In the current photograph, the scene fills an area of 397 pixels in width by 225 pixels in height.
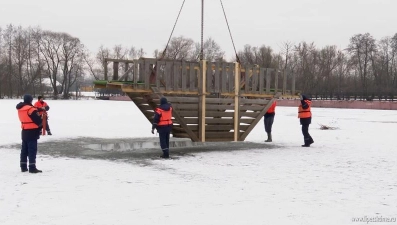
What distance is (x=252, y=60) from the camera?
78.3 m

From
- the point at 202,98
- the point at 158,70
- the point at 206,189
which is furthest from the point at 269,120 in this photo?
the point at 206,189

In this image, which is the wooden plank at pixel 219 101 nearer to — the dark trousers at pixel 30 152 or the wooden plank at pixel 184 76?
the wooden plank at pixel 184 76

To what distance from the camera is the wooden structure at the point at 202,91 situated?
12492 millimetres

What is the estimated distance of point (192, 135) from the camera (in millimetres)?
13195

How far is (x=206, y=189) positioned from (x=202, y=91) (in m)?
5.84

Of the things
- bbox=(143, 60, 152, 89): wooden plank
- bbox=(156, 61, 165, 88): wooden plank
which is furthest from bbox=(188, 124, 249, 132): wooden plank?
bbox=(143, 60, 152, 89): wooden plank

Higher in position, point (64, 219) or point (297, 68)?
point (297, 68)

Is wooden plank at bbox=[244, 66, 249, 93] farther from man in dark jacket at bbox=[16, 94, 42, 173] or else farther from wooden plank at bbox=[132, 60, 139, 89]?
man in dark jacket at bbox=[16, 94, 42, 173]

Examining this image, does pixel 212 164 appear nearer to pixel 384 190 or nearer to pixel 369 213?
pixel 384 190

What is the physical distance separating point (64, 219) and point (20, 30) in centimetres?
8822

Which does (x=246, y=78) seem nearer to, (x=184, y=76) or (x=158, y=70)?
(x=184, y=76)

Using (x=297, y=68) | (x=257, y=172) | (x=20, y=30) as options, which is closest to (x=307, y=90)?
(x=297, y=68)

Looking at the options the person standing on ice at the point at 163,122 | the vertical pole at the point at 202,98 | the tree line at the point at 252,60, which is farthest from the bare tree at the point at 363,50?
the person standing on ice at the point at 163,122

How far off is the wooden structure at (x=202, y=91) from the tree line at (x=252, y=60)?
57.7 meters
